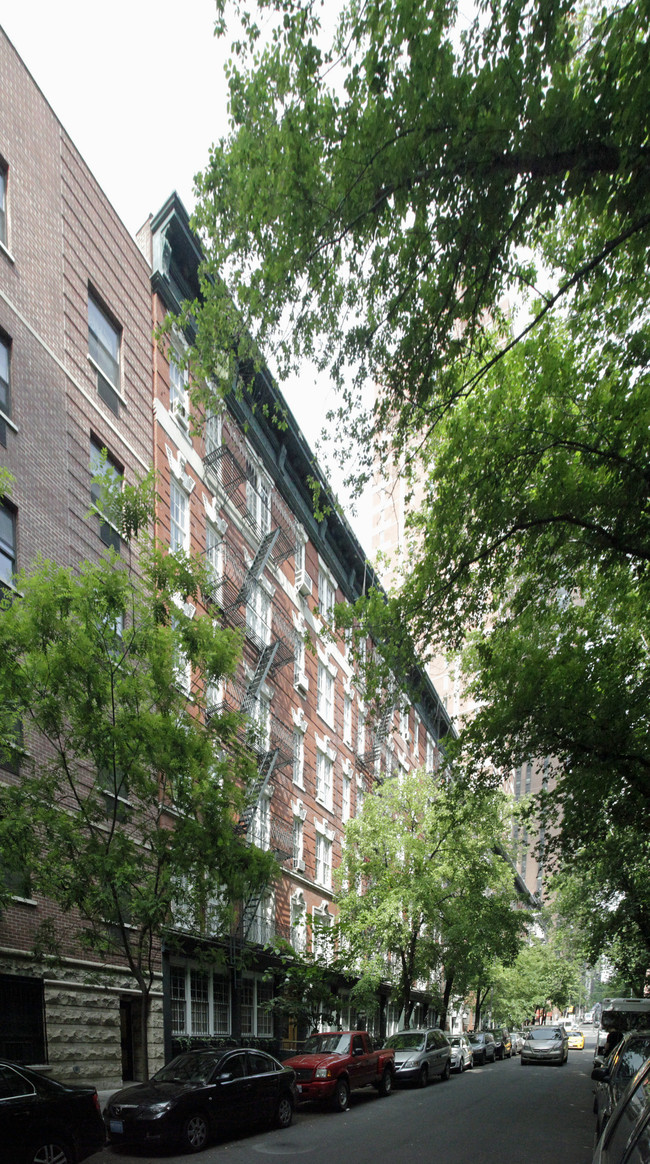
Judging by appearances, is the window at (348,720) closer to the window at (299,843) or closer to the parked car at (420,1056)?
the window at (299,843)

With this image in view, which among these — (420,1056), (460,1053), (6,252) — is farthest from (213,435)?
(460,1053)

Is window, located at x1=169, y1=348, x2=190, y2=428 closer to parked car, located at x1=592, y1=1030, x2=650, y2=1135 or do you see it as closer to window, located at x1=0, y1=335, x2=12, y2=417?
window, located at x1=0, y1=335, x2=12, y2=417

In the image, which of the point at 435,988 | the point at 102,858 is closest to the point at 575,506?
the point at 102,858

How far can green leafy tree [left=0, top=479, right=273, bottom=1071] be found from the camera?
1199 cm

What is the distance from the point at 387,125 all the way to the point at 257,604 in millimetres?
19786

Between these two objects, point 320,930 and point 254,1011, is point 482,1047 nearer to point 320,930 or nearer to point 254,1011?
point 254,1011

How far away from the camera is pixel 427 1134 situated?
13.9 m

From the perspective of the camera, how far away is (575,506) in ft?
43.4

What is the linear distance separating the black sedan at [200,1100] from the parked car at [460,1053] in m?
19.1

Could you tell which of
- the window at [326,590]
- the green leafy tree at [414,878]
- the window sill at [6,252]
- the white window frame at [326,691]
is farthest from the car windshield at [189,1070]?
the window at [326,590]

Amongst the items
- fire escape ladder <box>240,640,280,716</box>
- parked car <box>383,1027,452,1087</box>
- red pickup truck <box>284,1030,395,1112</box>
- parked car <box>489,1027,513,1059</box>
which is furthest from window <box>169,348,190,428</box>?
parked car <box>489,1027,513,1059</box>

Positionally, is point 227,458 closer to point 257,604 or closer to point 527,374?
point 257,604

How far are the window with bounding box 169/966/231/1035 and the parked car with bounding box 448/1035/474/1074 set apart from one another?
12.3m

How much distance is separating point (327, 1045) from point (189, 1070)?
698cm
